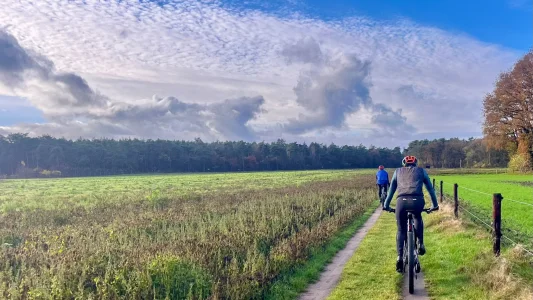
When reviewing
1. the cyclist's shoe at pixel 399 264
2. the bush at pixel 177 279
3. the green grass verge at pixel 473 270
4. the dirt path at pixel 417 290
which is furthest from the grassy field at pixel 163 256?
the green grass verge at pixel 473 270

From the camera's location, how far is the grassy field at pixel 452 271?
7.52 meters

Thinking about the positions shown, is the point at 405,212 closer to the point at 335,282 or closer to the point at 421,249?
the point at 421,249

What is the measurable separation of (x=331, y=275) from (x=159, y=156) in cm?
12418

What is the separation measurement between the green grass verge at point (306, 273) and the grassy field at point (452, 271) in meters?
0.64

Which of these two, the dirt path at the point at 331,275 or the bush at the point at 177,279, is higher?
the bush at the point at 177,279

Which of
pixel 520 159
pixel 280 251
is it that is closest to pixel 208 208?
pixel 280 251

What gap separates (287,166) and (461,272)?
146 metres

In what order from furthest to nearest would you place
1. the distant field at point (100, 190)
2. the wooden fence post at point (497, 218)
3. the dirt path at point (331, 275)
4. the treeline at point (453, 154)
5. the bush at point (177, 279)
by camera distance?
the treeline at point (453, 154), the distant field at point (100, 190), the wooden fence post at point (497, 218), the dirt path at point (331, 275), the bush at point (177, 279)

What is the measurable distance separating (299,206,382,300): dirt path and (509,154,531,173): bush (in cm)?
5734

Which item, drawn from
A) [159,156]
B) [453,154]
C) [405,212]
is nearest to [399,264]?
[405,212]

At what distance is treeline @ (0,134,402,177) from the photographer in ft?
364

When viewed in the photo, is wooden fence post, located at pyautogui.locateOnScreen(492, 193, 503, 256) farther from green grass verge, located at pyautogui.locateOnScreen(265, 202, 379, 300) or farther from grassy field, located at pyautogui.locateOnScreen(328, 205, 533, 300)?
green grass verge, located at pyautogui.locateOnScreen(265, 202, 379, 300)

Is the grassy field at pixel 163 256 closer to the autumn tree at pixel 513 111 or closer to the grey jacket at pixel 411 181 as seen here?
the grey jacket at pixel 411 181

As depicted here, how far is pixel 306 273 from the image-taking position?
30.7 feet
